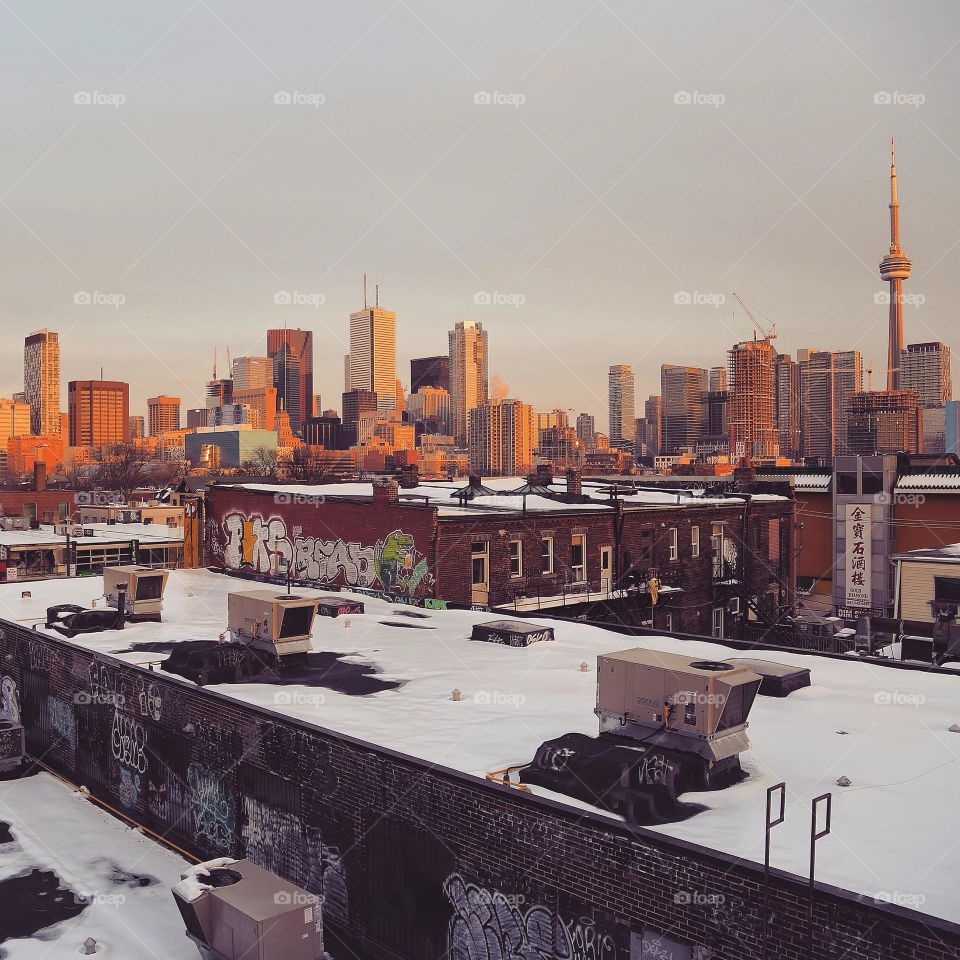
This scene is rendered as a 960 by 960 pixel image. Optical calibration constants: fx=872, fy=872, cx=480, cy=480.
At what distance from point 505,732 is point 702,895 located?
19.2 ft

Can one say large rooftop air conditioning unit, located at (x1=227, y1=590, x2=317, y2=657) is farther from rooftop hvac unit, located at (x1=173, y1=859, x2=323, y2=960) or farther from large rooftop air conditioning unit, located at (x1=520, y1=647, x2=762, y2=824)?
large rooftop air conditioning unit, located at (x1=520, y1=647, x2=762, y2=824)

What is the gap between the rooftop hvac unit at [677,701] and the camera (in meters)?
12.7

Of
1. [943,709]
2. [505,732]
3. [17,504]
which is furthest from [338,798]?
[17,504]

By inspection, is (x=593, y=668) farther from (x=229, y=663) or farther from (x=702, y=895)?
(x=702, y=895)

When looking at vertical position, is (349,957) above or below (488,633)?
below

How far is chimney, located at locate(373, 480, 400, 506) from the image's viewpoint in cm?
3450

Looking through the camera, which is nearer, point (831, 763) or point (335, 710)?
point (831, 763)

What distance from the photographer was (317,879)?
16078 mm
